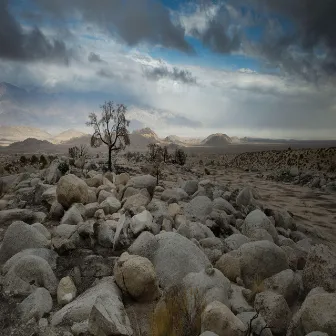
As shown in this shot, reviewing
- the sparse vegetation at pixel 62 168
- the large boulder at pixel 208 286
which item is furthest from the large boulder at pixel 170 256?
the sparse vegetation at pixel 62 168

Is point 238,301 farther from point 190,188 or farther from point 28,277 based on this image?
point 190,188

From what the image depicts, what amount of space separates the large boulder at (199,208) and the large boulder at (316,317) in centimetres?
601

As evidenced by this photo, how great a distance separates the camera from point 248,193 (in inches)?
577

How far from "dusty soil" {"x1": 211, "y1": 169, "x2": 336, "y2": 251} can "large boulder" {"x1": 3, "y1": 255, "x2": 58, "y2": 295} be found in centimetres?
989

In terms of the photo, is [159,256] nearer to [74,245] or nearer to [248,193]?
[74,245]

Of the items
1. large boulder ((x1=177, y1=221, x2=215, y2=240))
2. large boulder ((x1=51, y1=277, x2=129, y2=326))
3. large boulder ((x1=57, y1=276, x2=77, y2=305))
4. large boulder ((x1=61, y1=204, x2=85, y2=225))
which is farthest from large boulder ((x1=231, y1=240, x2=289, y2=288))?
large boulder ((x1=61, y1=204, x2=85, y2=225))

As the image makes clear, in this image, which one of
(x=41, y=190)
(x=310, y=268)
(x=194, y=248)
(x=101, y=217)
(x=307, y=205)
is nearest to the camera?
(x=310, y=268)

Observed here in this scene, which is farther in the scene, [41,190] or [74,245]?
[41,190]

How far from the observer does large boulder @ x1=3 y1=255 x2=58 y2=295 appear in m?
5.96

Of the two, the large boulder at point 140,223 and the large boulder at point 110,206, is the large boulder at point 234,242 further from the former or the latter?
the large boulder at point 110,206

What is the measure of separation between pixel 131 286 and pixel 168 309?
0.92m

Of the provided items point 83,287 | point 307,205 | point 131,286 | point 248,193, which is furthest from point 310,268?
point 307,205

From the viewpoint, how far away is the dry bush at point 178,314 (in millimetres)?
4828

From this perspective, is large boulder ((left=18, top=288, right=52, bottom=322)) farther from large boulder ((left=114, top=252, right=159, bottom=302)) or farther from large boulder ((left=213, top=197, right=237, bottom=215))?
large boulder ((left=213, top=197, right=237, bottom=215))
